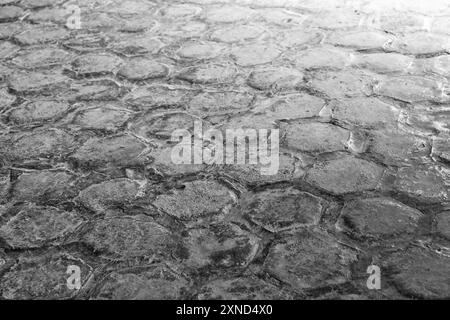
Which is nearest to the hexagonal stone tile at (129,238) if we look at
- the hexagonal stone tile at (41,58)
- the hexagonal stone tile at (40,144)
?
the hexagonal stone tile at (40,144)

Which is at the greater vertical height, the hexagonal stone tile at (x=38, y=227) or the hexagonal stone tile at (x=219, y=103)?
the hexagonal stone tile at (x=219, y=103)

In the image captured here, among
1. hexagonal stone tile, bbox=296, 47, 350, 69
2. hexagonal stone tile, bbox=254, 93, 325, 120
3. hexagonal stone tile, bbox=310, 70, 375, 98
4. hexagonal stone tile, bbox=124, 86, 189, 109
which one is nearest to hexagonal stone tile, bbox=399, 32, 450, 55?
hexagonal stone tile, bbox=296, 47, 350, 69

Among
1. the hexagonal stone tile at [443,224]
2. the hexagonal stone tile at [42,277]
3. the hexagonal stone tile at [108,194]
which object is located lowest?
the hexagonal stone tile at [42,277]

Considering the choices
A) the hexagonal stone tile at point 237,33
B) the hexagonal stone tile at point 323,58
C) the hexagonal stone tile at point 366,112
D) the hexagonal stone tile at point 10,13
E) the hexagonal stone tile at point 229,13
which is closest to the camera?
the hexagonal stone tile at point 366,112

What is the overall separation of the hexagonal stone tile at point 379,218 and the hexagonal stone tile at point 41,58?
96.2 inches

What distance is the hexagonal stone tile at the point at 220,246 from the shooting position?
182cm

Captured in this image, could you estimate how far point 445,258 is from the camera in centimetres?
178

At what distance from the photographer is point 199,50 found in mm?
3613

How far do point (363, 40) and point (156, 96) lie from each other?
164cm

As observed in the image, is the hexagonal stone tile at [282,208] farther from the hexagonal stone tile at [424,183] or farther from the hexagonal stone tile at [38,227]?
the hexagonal stone tile at [38,227]

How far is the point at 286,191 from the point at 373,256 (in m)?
0.51

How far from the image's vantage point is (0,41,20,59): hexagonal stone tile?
12.2 ft
